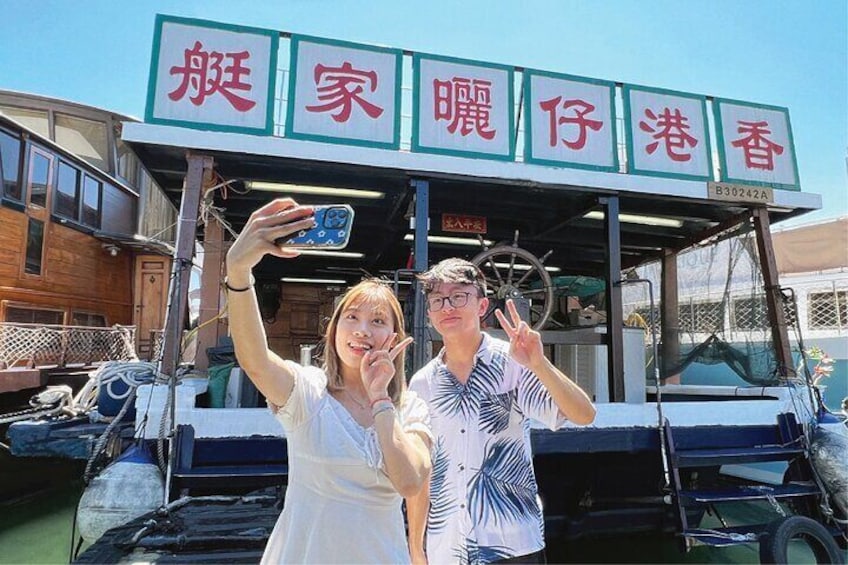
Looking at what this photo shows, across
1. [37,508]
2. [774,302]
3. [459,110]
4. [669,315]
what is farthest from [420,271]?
[37,508]

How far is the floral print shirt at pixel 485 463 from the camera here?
4.96 feet

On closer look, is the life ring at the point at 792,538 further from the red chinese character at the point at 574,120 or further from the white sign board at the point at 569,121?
the red chinese character at the point at 574,120

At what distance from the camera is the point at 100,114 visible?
991 cm

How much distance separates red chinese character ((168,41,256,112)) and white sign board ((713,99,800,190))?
4.75 metres

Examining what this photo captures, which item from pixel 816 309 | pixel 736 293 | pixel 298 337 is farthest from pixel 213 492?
pixel 816 309

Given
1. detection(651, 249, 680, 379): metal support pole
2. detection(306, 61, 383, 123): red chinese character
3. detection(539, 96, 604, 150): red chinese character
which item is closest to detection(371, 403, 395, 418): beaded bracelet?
detection(306, 61, 383, 123): red chinese character

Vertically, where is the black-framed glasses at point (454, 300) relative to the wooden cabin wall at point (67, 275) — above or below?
below

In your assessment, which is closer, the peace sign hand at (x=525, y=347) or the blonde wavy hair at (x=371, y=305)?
the blonde wavy hair at (x=371, y=305)

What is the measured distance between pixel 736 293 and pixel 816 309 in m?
4.82

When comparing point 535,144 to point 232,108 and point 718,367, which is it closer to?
point 232,108

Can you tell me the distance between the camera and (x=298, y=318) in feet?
30.6

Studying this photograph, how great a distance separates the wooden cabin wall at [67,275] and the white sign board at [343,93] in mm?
5057

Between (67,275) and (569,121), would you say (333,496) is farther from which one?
(67,275)

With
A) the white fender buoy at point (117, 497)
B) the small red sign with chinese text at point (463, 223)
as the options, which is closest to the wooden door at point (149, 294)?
the small red sign with chinese text at point (463, 223)
